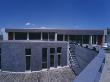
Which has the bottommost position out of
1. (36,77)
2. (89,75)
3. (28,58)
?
(36,77)

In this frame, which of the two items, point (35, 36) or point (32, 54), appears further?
point (35, 36)

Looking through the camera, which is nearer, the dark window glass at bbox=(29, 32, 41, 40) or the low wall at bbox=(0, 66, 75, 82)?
the low wall at bbox=(0, 66, 75, 82)

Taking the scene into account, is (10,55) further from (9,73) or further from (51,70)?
(51,70)

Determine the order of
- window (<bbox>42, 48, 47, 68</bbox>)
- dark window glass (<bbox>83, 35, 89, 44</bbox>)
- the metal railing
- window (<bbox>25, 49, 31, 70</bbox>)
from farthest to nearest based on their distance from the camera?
dark window glass (<bbox>83, 35, 89, 44</bbox>)
window (<bbox>42, 48, 47, 68</bbox>)
window (<bbox>25, 49, 31, 70</bbox>)
the metal railing

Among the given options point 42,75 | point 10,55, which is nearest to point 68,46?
point 42,75

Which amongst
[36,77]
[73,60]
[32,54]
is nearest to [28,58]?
[32,54]

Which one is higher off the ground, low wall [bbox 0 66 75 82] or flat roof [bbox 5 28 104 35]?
flat roof [bbox 5 28 104 35]

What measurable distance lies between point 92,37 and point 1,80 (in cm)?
1698

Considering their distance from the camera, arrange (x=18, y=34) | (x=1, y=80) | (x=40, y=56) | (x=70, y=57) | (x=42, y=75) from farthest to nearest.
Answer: (x=18, y=34) < (x=70, y=57) < (x=40, y=56) < (x=42, y=75) < (x=1, y=80)

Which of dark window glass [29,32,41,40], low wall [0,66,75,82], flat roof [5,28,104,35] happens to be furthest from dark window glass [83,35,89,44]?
low wall [0,66,75,82]

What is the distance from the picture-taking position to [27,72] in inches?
585

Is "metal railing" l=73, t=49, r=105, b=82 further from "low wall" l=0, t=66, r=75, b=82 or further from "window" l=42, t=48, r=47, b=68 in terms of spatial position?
"window" l=42, t=48, r=47, b=68

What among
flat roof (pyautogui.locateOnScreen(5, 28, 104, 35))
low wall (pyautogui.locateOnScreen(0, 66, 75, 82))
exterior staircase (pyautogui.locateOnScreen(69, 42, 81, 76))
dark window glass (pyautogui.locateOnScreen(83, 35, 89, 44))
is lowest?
low wall (pyautogui.locateOnScreen(0, 66, 75, 82))

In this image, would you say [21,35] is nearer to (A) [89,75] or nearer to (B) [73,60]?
(B) [73,60]
